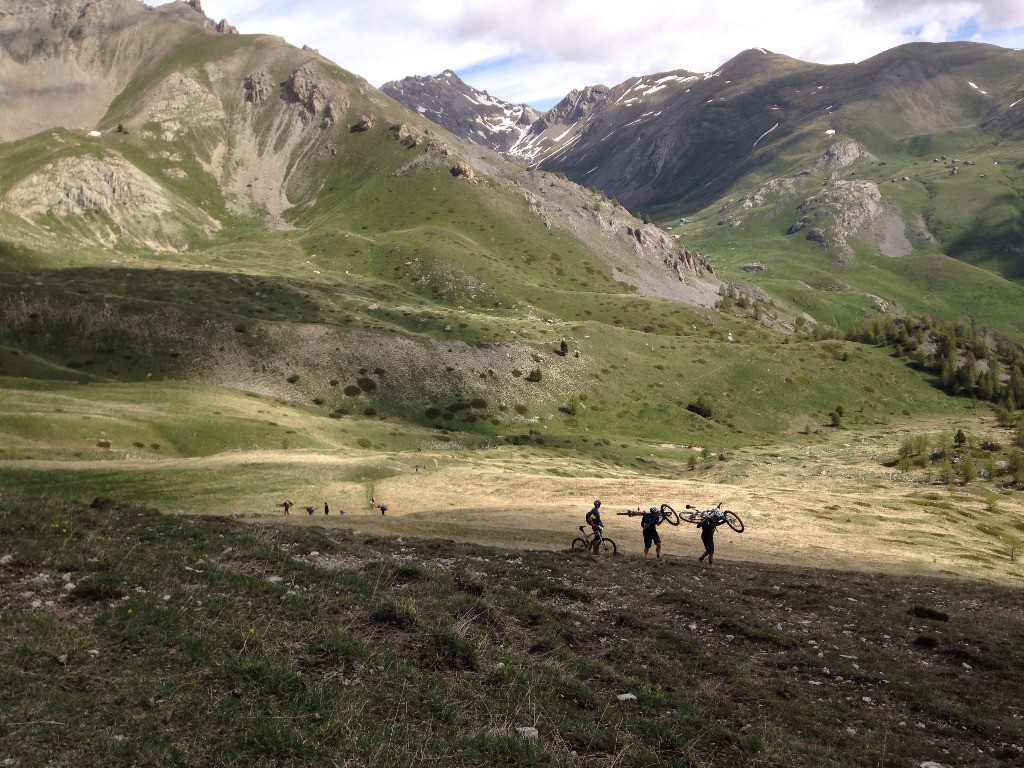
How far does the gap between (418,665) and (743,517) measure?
182 ft

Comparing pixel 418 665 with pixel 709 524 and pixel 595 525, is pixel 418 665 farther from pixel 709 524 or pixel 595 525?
pixel 709 524

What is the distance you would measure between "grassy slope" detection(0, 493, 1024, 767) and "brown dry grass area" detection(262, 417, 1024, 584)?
19.0m

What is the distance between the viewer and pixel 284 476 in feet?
206

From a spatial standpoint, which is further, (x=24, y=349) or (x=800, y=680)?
(x=24, y=349)

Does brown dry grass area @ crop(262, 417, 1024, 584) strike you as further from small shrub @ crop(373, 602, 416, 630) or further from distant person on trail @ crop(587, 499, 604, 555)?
small shrub @ crop(373, 602, 416, 630)

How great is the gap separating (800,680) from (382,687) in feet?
47.0

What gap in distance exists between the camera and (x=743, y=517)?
64.4 metres

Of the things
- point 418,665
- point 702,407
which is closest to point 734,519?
point 418,665

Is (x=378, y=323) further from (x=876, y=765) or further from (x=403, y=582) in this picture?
(x=876, y=765)

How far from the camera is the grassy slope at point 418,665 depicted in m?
12.1

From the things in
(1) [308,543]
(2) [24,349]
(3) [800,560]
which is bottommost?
(3) [800,560]

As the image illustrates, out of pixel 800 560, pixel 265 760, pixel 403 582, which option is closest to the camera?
pixel 265 760

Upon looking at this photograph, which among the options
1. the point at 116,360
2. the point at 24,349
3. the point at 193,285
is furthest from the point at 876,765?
the point at 193,285

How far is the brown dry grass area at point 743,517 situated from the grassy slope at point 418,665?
19.0m
